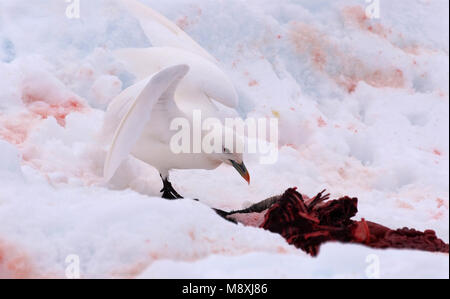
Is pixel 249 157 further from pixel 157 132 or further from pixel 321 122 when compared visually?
pixel 157 132

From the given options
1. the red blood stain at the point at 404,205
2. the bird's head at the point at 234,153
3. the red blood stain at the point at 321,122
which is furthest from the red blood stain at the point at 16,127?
the red blood stain at the point at 404,205

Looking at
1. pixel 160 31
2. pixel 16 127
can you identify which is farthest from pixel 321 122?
pixel 16 127

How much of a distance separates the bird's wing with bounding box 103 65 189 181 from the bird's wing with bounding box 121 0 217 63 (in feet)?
1.64

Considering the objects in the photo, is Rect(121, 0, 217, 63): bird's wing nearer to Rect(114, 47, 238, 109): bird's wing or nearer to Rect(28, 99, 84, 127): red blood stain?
Rect(114, 47, 238, 109): bird's wing

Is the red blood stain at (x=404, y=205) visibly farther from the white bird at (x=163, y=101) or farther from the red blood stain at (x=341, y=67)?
the red blood stain at (x=341, y=67)

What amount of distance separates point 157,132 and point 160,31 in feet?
1.54

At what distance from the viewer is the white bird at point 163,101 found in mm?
1300

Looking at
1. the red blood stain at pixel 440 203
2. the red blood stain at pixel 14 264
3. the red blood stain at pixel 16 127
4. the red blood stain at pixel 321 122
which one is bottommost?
the red blood stain at pixel 14 264

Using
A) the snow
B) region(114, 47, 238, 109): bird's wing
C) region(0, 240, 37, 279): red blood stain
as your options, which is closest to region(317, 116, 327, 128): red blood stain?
the snow

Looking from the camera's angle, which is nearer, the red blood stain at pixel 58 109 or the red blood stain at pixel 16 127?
the red blood stain at pixel 16 127

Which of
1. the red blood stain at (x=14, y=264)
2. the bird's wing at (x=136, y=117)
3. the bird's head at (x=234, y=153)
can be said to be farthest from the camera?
the bird's head at (x=234, y=153)

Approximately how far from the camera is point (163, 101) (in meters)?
1.45

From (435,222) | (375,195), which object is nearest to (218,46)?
(375,195)
